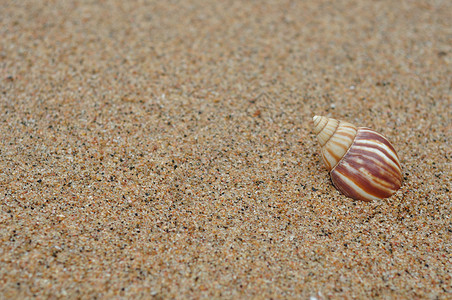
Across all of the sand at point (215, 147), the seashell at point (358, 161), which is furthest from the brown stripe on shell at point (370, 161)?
the sand at point (215, 147)

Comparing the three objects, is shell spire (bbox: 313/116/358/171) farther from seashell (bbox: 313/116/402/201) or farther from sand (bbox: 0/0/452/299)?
sand (bbox: 0/0/452/299)

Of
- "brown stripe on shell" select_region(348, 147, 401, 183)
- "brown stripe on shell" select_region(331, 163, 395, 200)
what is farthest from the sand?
"brown stripe on shell" select_region(348, 147, 401, 183)

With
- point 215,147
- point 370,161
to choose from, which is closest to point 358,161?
point 370,161

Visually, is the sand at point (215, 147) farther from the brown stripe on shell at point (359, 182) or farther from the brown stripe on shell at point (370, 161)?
the brown stripe on shell at point (370, 161)

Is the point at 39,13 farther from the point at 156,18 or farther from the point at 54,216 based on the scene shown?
the point at 54,216

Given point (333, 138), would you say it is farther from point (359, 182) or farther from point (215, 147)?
point (215, 147)
